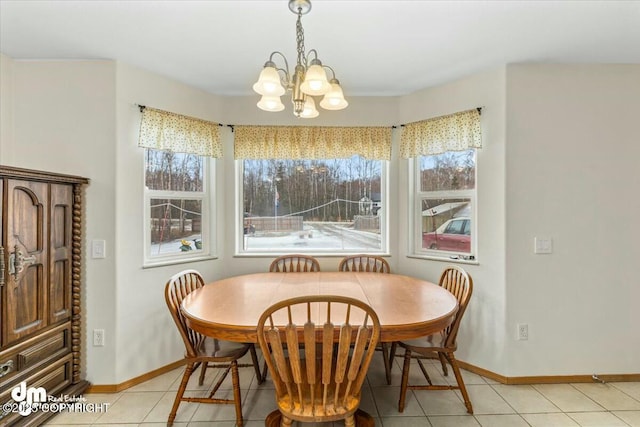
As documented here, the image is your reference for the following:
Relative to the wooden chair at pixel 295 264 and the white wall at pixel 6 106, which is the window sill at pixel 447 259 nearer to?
the wooden chair at pixel 295 264

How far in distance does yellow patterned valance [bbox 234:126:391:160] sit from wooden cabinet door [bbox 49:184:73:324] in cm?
136

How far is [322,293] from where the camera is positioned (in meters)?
2.13

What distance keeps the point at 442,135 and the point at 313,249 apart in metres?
1.58

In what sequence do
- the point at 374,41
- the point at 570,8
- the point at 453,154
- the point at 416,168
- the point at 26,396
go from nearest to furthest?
the point at 570,8
the point at 26,396
the point at 374,41
the point at 453,154
the point at 416,168

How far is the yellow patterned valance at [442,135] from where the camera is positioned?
→ 8.30 ft

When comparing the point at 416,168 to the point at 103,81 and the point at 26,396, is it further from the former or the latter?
→ the point at 26,396

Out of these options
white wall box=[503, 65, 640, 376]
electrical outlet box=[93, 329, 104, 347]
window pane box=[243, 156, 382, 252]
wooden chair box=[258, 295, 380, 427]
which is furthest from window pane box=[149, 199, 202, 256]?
white wall box=[503, 65, 640, 376]

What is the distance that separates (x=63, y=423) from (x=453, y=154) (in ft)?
11.2

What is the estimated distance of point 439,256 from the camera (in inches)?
111

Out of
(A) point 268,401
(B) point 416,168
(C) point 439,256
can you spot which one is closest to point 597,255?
(C) point 439,256

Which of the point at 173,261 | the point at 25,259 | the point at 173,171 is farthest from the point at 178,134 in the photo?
the point at 25,259

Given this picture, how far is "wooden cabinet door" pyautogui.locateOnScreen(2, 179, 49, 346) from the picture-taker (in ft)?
5.64

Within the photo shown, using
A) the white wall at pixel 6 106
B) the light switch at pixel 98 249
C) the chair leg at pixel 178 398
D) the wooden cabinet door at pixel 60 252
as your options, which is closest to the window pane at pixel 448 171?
the chair leg at pixel 178 398

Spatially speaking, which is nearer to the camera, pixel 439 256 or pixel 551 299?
pixel 551 299
